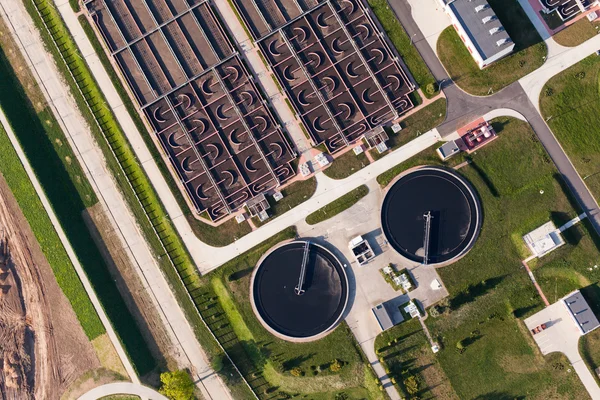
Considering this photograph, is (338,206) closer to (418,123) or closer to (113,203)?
(418,123)

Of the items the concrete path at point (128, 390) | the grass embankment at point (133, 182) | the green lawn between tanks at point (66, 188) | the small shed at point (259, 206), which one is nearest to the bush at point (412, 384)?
the grass embankment at point (133, 182)

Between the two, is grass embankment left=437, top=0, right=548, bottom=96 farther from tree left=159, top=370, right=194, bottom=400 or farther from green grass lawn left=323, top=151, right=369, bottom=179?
tree left=159, top=370, right=194, bottom=400

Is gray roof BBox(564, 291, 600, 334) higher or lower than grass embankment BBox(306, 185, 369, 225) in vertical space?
lower

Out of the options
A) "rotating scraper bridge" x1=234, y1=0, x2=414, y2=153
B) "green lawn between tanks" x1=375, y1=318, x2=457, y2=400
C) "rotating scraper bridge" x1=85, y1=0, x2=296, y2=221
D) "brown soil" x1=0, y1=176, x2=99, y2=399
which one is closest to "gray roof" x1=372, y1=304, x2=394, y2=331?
"green lawn between tanks" x1=375, y1=318, x2=457, y2=400

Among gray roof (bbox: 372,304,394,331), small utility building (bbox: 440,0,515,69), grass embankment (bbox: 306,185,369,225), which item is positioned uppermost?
small utility building (bbox: 440,0,515,69)

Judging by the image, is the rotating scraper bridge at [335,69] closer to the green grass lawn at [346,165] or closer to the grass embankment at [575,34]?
the green grass lawn at [346,165]

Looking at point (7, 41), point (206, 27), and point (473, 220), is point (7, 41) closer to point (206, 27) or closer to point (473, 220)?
point (206, 27)
